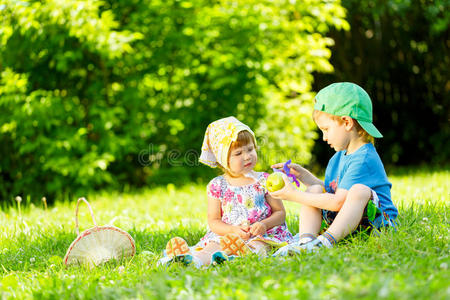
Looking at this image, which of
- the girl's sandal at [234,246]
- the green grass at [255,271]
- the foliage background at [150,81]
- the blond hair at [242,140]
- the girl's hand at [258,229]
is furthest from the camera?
the foliage background at [150,81]

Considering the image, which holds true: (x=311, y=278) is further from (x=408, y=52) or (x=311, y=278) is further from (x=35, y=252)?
(x=408, y=52)

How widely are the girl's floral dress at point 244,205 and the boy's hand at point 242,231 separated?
8cm

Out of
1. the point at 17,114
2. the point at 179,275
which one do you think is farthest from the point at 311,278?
the point at 17,114

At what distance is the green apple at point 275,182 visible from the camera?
2732mm

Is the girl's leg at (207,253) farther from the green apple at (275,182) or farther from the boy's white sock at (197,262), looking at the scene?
the green apple at (275,182)

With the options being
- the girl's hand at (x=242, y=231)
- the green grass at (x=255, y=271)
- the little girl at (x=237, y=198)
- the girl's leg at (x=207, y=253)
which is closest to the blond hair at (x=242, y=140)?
the little girl at (x=237, y=198)

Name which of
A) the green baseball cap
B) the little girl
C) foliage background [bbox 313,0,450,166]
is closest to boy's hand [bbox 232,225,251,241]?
the little girl

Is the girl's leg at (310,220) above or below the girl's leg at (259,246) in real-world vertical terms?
above

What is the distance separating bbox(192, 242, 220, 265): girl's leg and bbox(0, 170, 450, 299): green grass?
0.24 m

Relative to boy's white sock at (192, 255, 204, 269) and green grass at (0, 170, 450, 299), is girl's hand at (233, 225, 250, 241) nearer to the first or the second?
boy's white sock at (192, 255, 204, 269)

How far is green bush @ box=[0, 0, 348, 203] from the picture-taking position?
605cm

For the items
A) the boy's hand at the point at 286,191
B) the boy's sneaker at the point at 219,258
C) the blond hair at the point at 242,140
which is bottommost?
the boy's sneaker at the point at 219,258

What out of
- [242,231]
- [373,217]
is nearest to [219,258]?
[242,231]

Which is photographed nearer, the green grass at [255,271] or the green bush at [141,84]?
the green grass at [255,271]
